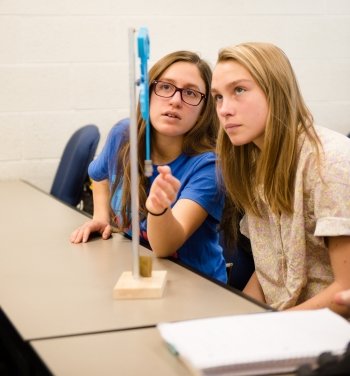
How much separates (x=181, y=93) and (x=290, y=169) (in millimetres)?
453

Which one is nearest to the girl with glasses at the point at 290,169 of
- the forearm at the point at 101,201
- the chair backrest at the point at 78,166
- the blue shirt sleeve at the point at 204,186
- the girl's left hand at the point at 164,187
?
the blue shirt sleeve at the point at 204,186

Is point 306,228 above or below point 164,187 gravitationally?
below

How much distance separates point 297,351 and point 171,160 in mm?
1044

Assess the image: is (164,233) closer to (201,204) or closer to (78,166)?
(201,204)

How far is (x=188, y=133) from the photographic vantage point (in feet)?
6.51

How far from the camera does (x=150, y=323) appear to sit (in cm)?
126

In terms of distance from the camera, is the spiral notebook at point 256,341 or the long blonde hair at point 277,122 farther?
the long blonde hair at point 277,122

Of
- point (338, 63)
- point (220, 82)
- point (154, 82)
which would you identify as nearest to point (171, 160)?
point (154, 82)

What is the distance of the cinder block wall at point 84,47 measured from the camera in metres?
3.24

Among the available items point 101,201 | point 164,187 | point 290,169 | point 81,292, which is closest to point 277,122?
point 290,169

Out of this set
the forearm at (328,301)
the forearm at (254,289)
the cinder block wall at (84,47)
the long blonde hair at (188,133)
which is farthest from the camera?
the cinder block wall at (84,47)

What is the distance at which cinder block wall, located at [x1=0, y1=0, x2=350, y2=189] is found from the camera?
3240 mm

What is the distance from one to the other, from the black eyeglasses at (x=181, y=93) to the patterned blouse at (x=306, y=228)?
38 centimetres

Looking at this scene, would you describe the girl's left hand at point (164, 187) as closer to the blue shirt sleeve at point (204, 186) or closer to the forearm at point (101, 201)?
the blue shirt sleeve at point (204, 186)
